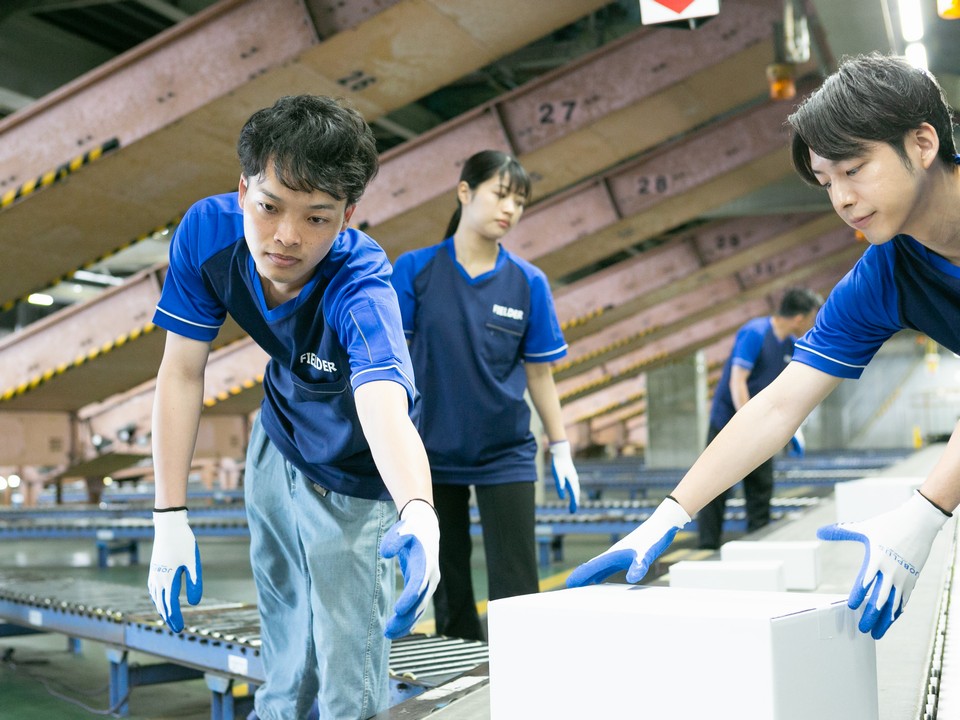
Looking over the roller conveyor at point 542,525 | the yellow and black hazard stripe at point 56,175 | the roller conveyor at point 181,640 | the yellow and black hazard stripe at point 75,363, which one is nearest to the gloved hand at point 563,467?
the roller conveyor at point 181,640

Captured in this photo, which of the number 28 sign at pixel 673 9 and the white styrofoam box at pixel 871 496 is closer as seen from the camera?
the number 28 sign at pixel 673 9

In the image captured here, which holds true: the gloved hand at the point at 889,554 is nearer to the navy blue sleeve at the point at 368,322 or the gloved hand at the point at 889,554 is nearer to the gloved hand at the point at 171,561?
the navy blue sleeve at the point at 368,322

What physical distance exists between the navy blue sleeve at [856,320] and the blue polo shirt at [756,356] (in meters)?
3.95

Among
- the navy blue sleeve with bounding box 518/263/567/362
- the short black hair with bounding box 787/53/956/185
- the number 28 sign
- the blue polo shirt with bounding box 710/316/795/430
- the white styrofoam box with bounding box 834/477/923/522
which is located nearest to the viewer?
the short black hair with bounding box 787/53/956/185

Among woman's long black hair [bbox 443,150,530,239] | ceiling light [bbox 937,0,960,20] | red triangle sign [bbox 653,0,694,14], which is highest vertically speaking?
red triangle sign [bbox 653,0,694,14]

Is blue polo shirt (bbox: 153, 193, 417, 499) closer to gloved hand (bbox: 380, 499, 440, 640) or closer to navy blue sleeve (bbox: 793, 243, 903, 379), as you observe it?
gloved hand (bbox: 380, 499, 440, 640)

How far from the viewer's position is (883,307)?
1905mm

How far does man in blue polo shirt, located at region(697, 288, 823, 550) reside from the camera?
5.64 metres

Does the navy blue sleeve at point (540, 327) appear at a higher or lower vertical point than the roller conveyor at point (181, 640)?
higher

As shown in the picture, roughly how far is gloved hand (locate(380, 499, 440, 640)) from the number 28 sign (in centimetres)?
316

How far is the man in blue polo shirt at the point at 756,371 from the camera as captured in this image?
5.64m

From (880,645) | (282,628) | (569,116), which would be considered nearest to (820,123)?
(282,628)

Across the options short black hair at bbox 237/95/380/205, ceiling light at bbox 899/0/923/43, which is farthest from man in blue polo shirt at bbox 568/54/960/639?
ceiling light at bbox 899/0/923/43

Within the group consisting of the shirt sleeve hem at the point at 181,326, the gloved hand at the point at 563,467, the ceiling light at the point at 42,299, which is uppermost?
the ceiling light at the point at 42,299
